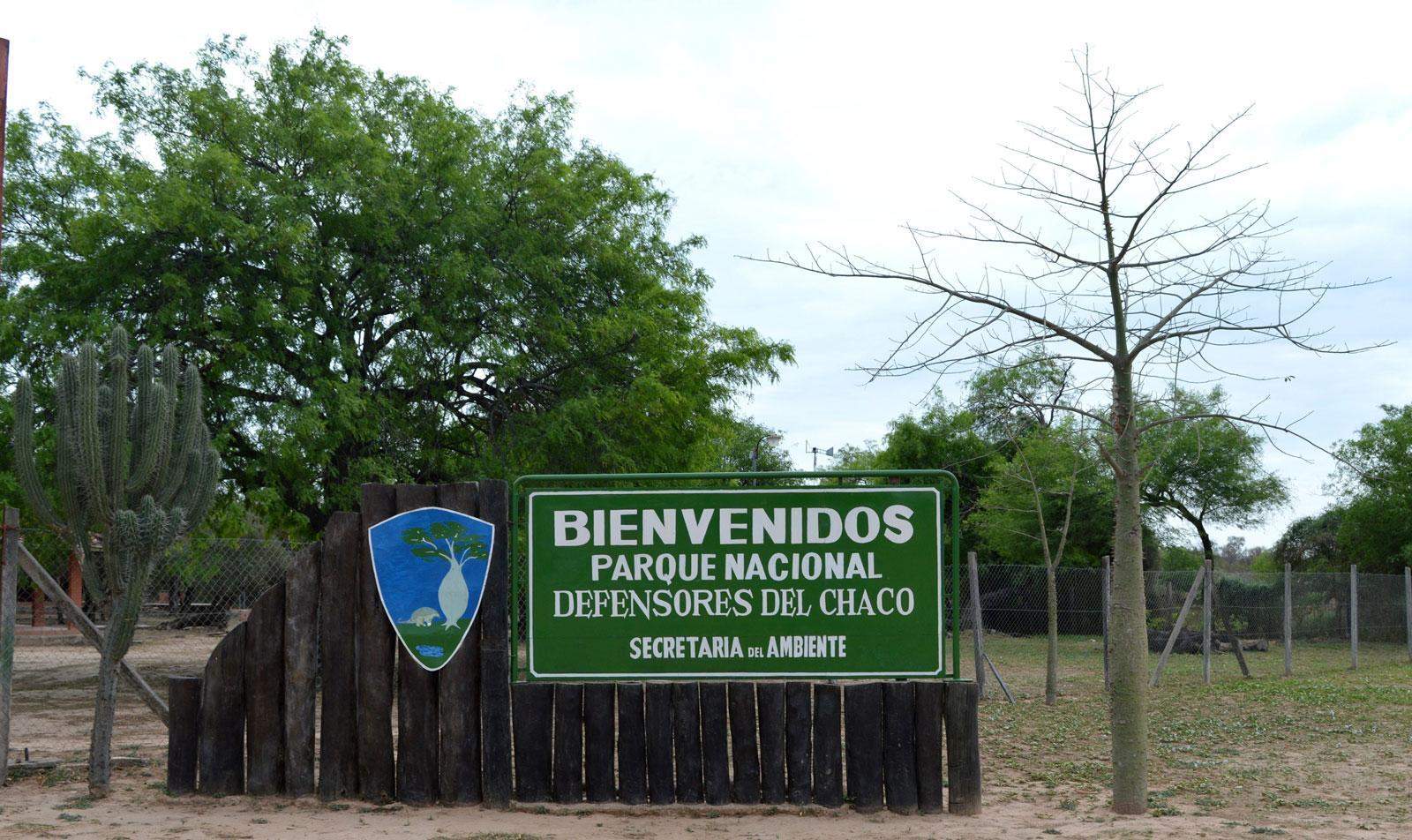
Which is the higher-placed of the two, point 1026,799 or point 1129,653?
point 1129,653

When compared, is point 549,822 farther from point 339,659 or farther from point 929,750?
point 929,750

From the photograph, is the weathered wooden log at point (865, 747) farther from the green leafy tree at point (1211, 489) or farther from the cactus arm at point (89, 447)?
the green leafy tree at point (1211, 489)

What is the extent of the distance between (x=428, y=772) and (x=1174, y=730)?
7219 mm

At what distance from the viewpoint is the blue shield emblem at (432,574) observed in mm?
7434

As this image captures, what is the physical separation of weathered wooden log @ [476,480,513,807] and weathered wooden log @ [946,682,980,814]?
9.21 ft

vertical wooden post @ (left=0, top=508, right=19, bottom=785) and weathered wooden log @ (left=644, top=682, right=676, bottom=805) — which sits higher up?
vertical wooden post @ (left=0, top=508, right=19, bottom=785)

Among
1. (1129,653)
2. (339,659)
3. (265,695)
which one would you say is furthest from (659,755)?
(1129,653)

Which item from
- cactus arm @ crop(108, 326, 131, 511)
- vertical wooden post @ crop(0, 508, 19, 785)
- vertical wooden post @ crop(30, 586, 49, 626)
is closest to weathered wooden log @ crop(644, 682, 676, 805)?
cactus arm @ crop(108, 326, 131, 511)

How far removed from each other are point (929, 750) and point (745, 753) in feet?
3.80

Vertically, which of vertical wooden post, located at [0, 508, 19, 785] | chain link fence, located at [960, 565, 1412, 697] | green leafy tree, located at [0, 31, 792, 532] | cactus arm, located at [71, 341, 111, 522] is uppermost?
green leafy tree, located at [0, 31, 792, 532]

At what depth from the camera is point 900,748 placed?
7.24 m

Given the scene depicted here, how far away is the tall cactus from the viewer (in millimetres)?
7633

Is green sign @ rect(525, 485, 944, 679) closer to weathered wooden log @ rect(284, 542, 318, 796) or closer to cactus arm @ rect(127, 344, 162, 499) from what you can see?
weathered wooden log @ rect(284, 542, 318, 796)

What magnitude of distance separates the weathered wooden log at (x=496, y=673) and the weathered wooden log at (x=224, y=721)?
1.61 metres
